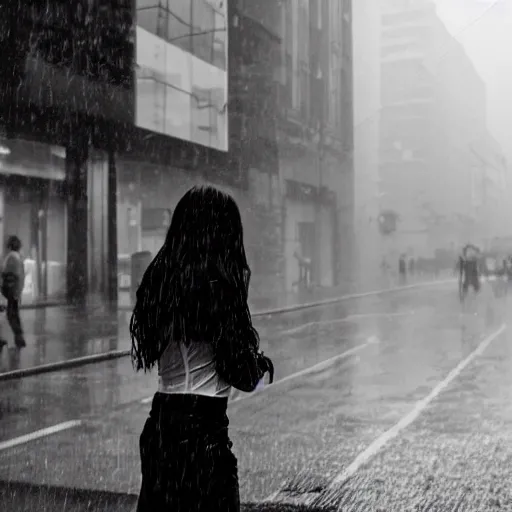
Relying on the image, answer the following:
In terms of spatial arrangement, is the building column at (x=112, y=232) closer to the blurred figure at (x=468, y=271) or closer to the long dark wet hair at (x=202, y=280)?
the blurred figure at (x=468, y=271)

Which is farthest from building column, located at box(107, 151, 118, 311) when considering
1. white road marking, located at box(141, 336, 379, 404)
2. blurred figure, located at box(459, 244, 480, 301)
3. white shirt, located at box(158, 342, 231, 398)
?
white shirt, located at box(158, 342, 231, 398)

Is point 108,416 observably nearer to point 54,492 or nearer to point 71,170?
point 54,492

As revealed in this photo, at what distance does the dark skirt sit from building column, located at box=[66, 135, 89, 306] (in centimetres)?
1994

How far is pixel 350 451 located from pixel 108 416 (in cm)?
269

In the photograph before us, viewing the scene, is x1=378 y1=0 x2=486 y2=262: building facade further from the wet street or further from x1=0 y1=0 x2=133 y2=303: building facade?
the wet street

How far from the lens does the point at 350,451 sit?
6133mm

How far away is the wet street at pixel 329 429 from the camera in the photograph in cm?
508

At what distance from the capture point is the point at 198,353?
263 cm

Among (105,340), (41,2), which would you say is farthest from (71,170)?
(105,340)

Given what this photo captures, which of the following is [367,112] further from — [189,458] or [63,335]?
Answer: [189,458]

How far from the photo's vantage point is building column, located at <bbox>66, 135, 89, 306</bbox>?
22.2 metres

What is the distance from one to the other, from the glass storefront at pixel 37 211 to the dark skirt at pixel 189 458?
62.7 ft

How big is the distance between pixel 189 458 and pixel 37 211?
2067cm

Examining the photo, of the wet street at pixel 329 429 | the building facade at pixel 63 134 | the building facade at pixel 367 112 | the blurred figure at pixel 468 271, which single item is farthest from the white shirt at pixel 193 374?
the building facade at pixel 367 112
